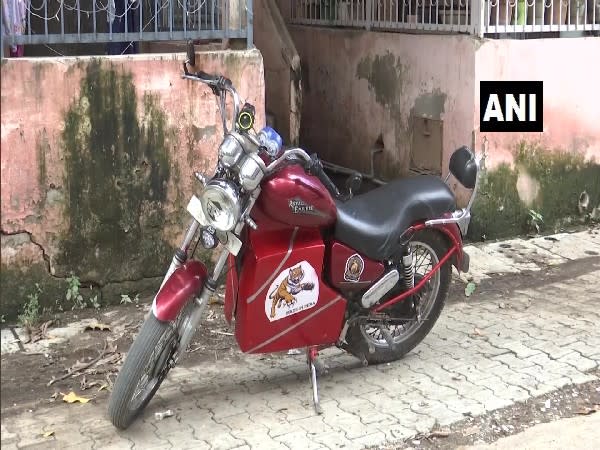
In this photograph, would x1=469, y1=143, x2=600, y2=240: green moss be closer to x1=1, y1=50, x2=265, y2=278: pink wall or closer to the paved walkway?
the paved walkway

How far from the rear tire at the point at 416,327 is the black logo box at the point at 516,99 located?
211 centimetres

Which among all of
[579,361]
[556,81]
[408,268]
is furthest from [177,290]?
[556,81]

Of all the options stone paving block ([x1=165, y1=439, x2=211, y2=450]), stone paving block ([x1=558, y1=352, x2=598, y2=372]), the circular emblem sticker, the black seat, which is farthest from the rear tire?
stone paving block ([x1=165, y1=439, x2=211, y2=450])

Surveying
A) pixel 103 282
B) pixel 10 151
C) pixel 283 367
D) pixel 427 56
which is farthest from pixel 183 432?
pixel 427 56

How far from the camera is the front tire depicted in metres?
3.72

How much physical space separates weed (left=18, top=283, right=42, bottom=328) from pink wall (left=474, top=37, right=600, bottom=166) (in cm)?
337

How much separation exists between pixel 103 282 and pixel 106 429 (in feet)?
5.16

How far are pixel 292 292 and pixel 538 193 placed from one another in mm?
3462

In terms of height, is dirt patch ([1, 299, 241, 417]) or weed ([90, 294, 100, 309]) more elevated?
weed ([90, 294, 100, 309])

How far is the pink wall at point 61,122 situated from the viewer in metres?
4.96

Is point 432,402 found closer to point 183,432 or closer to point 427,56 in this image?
point 183,432

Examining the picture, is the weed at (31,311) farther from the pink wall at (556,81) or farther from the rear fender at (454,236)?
the pink wall at (556,81)

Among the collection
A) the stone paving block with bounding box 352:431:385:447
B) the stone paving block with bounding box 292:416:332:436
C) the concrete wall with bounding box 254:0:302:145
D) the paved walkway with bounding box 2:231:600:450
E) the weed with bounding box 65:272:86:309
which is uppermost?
the concrete wall with bounding box 254:0:302:145

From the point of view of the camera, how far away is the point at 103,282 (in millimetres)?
5387
